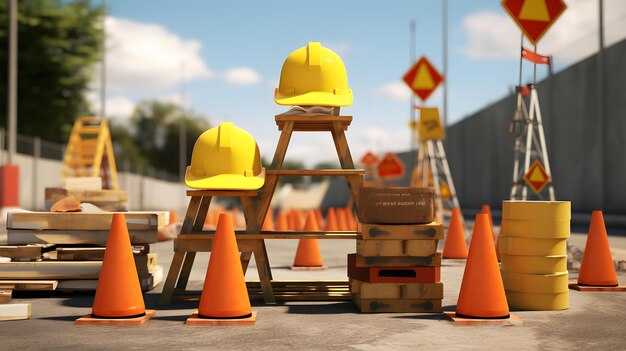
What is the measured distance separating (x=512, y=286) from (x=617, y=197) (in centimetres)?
1649

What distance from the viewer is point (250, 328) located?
7023mm

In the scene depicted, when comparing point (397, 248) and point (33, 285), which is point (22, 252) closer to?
point (33, 285)

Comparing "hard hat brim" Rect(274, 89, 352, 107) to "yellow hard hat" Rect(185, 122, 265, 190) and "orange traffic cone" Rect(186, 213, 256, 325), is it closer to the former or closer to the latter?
"yellow hard hat" Rect(185, 122, 265, 190)

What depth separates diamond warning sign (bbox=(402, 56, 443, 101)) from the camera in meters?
20.8

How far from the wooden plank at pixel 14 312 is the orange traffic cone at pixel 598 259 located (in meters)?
6.66

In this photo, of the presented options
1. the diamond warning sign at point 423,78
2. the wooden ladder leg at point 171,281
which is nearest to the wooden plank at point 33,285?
the wooden ladder leg at point 171,281

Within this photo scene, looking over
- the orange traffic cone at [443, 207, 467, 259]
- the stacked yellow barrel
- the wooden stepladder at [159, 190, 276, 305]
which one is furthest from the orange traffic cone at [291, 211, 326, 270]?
the stacked yellow barrel

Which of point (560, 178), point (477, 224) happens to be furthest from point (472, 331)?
point (560, 178)

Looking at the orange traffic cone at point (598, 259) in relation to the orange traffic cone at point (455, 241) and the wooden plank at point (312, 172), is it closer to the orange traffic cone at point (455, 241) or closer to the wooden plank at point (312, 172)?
the wooden plank at point (312, 172)

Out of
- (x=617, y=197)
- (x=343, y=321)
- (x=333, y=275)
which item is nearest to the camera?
(x=343, y=321)

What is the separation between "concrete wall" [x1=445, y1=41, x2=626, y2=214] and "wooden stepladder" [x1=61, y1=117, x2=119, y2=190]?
646 inches

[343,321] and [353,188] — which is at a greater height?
[353,188]

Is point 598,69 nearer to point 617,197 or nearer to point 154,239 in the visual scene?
point 617,197

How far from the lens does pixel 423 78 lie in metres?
21.0
